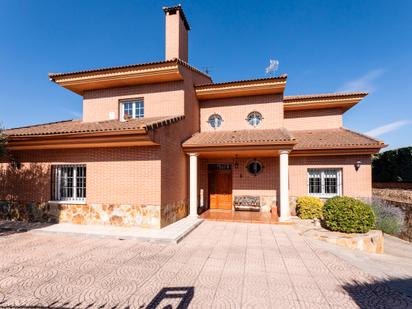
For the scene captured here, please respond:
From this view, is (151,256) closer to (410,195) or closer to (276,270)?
(276,270)

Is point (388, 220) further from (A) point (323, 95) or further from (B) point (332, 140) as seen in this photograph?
(A) point (323, 95)

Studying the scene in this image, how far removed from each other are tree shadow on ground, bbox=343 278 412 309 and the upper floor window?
10.9 metres

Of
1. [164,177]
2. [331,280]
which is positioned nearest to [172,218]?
[164,177]

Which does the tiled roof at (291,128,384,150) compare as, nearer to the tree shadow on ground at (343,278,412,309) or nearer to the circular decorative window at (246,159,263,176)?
the circular decorative window at (246,159,263,176)

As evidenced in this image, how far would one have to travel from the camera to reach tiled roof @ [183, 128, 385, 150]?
9861mm

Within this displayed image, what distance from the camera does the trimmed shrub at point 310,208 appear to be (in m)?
10.5

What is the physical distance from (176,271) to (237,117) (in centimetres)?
964

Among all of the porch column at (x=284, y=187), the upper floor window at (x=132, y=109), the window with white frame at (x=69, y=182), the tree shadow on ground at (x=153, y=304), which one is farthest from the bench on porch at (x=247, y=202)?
the tree shadow on ground at (x=153, y=304)

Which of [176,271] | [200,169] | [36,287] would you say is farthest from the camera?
[200,169]

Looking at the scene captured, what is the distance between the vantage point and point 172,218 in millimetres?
9297

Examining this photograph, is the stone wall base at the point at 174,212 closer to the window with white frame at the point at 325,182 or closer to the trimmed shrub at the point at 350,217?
the trimmed shrub at the point at 350,217

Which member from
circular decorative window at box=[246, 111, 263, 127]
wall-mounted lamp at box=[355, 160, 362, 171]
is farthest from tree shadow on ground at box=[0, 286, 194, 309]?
wall-mounted lamp at box=[355, 160, 362, 171]

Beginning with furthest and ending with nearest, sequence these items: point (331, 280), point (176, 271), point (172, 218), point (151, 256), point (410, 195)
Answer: point (410, 195), point (172, 218), point (151, 256), point (176, 271), point (331, 280)

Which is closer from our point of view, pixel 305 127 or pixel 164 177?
pixel 164 177
